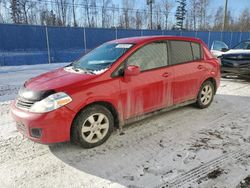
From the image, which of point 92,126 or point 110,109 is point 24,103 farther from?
point 110,109

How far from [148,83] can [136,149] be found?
1.15m

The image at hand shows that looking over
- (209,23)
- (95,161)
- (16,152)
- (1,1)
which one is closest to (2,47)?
(16,152)

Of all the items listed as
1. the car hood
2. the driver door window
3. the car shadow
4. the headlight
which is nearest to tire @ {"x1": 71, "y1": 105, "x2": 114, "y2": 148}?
the car shadow

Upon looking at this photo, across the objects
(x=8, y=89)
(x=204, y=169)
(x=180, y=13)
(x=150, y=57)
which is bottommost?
(x=204, y=169)

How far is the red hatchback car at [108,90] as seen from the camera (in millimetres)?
3012

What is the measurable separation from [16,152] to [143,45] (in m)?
2.66

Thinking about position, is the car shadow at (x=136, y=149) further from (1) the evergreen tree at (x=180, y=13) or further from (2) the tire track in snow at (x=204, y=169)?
(1) the evergreen tree at (x=180, y=13)

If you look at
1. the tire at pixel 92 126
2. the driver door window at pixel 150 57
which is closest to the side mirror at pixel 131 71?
the driver door window at pixel 150 57

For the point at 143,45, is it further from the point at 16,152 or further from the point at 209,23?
the point at 209,23

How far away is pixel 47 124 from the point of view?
116 inches

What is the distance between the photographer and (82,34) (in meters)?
14.9

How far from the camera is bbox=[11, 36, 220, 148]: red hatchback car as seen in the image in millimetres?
3012

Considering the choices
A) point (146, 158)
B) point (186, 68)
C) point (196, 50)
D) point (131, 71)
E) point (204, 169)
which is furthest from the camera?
Answer: point (196, 50)

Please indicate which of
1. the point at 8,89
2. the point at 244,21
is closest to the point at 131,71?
the point at 8,89
